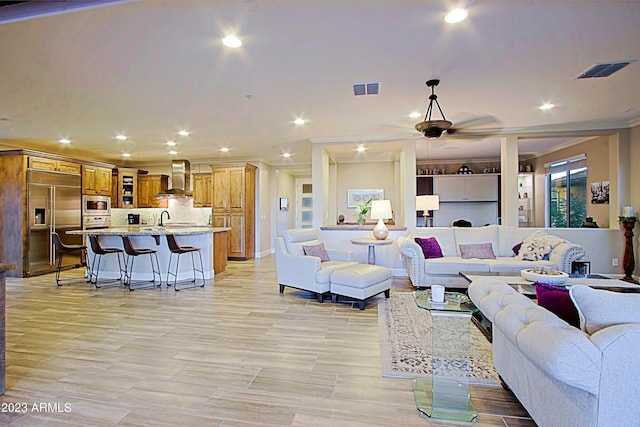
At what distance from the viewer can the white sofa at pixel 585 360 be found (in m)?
1.28


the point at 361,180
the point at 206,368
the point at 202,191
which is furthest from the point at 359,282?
the point at 202,191

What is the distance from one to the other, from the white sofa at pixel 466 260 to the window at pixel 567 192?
118 inches

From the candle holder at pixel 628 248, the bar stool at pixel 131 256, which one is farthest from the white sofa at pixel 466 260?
the bar stool at pixel 131 256

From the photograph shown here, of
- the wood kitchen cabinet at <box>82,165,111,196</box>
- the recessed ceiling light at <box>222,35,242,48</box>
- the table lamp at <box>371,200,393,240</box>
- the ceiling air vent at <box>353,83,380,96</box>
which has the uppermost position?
the ceiling air vent at <box>353,83,380,96</box>

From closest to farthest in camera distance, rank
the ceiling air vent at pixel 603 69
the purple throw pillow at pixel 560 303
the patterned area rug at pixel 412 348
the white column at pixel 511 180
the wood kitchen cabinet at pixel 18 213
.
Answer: the purple throw pillow at pixel 560 303 < the patterned area rug at pixel 412 348 < the ceiling air vent at pixel 603 69 < the white column at pixel 511 180 < the wood kitchen cabinet at pixel 18 213

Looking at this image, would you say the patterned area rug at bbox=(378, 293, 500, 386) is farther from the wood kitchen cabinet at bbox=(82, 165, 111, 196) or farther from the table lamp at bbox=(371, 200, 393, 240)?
the wood kitchen cabinet at bbox=(82, 165, 111, 196)

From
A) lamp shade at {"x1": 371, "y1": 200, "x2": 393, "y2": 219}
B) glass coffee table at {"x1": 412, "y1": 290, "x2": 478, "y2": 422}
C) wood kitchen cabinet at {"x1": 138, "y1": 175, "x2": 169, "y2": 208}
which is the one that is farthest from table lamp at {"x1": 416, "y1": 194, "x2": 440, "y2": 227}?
wood kitchen cabinet at {"x1": 138, "y1": 175, "x2": 169, "y2": 208}

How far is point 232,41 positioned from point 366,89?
5.68 ft

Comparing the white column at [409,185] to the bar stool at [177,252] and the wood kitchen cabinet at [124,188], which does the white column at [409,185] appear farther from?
the wood kitchen cabinet at [124,188]

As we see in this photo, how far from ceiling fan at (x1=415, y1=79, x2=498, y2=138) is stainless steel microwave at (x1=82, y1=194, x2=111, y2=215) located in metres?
7.36

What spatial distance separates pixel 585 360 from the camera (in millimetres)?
1276

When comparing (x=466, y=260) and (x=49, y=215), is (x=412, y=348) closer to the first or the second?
(x=466, y=260)

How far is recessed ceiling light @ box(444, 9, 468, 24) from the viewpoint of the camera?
238 centimetres

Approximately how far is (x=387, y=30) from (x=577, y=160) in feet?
23.0
